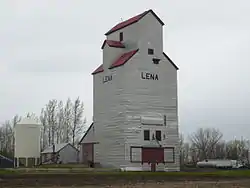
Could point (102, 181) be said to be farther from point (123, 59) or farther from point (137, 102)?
point (123, 59)

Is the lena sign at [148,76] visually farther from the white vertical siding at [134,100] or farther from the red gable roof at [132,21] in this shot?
the red gable roof at [132,21]

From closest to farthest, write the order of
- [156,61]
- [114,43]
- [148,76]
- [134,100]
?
1. [134,100]
2. [148,76]
3. [156,61]
4. [114,43]

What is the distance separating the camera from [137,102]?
Answer: 192 ft

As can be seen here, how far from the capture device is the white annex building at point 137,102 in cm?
5822

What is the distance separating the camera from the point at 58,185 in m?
34.6

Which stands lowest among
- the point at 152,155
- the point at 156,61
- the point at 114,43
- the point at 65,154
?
the point at 65,154

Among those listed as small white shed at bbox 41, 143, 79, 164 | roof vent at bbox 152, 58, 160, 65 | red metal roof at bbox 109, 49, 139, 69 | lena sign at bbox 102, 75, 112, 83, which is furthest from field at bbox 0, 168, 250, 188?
small white shed at bbox 41, 143, 79, 164

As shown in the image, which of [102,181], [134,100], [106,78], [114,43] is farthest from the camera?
[114,43]

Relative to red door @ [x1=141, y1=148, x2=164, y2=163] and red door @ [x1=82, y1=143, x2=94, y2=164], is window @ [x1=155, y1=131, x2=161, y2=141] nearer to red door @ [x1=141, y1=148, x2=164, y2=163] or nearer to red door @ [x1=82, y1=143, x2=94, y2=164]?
red door @ [x1=141, y1=148, x2=164, y2=163]

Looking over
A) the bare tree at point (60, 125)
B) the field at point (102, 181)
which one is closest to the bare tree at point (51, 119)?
the bare tree at point (60, 125)

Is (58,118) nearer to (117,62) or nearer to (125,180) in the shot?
(117,62)

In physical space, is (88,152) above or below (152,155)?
above

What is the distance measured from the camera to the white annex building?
58219 mm

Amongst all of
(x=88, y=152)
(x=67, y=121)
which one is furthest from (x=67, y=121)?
(x=88, y=152)
